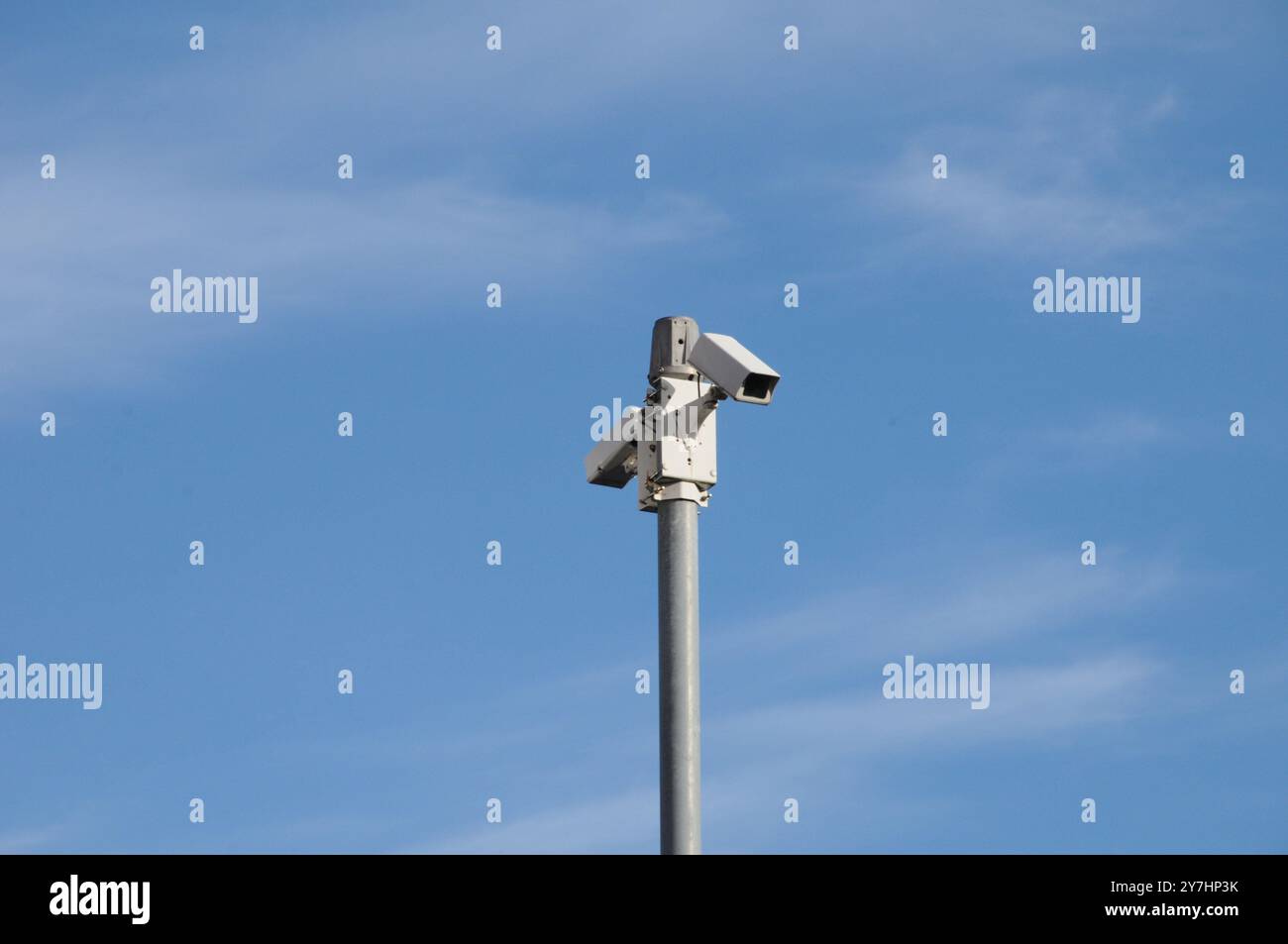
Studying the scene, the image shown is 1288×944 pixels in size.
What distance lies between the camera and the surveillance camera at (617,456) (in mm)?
10445

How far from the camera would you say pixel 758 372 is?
9641 mm

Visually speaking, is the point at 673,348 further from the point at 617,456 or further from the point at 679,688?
the point at 679,688

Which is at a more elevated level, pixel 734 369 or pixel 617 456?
pixel 734 369

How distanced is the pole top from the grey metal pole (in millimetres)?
1360

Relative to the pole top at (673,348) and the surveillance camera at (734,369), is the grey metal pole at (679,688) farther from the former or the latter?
the pole top at (673,348)

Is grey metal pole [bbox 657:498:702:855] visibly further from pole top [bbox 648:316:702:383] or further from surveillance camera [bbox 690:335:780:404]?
pole top [bbox 648:316:702:383]

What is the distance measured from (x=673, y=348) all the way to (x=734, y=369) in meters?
0.90

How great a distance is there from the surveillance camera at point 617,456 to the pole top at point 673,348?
0.33 meters

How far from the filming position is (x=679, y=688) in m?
9.01

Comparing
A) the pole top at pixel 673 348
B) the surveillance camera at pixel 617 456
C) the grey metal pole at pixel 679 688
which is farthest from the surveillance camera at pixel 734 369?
the grey metal pole at pixel 679 688

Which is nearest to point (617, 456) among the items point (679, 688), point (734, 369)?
point (734, 369)
